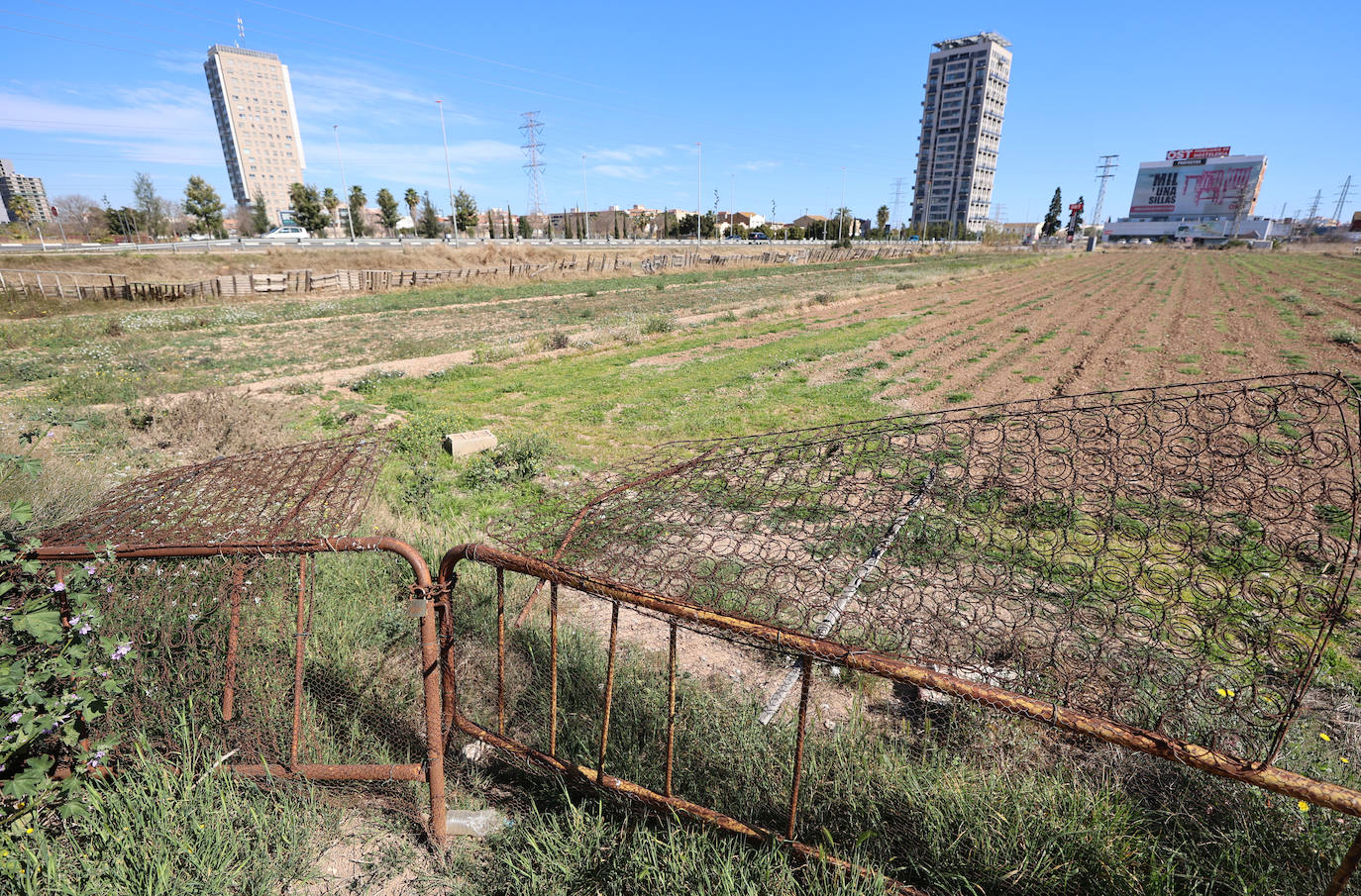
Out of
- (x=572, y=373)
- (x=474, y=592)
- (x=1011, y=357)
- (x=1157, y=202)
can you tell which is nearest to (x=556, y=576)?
(x=474, y=592)

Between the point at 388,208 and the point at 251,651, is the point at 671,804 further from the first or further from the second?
the point at 388,208

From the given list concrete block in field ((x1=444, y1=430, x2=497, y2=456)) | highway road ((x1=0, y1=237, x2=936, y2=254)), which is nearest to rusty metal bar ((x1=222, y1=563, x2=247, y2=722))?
concrete block in field ((x1=444, y1=430, x2=497, y2=456))

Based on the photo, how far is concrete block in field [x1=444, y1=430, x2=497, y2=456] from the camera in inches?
379

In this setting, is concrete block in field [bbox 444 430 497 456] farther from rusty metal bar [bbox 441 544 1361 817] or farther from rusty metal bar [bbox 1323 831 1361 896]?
rusty metal bar [bbox 1323 831 1361 896]

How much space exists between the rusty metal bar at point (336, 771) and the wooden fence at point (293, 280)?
1561 inches

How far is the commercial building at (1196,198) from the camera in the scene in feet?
446

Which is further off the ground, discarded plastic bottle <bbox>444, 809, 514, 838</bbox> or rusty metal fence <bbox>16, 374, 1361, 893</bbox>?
rusty metal fence <bbox>16, 374, 1361, 893</bbox>

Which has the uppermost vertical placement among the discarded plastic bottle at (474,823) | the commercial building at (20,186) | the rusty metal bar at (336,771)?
the commercial building at (20,186)

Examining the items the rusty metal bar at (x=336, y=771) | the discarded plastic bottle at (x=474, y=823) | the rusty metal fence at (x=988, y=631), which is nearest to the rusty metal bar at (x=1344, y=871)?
the rusty metal fence at (x=988, y=631)

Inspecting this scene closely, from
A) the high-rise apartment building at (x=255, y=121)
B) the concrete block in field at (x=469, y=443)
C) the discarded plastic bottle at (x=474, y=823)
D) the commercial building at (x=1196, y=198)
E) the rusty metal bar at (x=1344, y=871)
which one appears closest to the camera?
the rusty metal bar at (x=1344, y=871)

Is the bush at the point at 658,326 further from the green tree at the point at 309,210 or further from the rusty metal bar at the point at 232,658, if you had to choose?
the green tree at the point at 309,210

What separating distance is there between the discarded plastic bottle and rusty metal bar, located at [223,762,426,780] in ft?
1.04

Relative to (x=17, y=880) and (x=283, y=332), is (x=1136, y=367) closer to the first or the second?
(x=17, y=880)

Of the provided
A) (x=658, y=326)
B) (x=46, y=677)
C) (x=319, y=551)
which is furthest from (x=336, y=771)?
(x=658, y=326)
